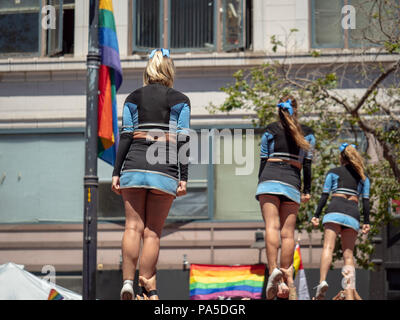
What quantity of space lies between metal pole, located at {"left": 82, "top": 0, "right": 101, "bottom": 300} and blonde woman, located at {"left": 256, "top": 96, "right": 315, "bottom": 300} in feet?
9.63

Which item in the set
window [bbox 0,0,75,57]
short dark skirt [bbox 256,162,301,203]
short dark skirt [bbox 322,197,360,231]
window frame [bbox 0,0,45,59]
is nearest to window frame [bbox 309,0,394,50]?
window [bbox 0,0,75,57]

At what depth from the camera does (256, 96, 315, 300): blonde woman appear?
896cm

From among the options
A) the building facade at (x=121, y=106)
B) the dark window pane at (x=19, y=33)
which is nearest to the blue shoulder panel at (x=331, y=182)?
the building facade at (x=121, y=106)

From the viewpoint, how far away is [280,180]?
8.96 metres

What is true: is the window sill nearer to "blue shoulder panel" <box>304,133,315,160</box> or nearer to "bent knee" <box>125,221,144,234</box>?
"blue shoulder panel" <box>304,133,315,160</box>

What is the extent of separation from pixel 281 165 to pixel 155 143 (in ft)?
7.37

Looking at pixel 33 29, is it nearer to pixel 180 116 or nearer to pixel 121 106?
pixel 121 106

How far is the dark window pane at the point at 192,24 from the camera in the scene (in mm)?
19297

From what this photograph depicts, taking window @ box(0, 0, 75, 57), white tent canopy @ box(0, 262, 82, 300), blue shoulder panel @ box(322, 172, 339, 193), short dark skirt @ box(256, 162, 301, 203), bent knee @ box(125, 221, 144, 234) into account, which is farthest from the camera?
window @ box(0, 0, 75, 57)

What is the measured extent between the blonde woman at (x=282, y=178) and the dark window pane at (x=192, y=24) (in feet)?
34.0

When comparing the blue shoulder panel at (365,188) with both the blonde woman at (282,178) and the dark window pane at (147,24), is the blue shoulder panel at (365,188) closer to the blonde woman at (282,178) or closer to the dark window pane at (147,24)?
the blonde woman at (282,178)

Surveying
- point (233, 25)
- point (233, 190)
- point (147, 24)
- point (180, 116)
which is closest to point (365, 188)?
point (180, 116)
